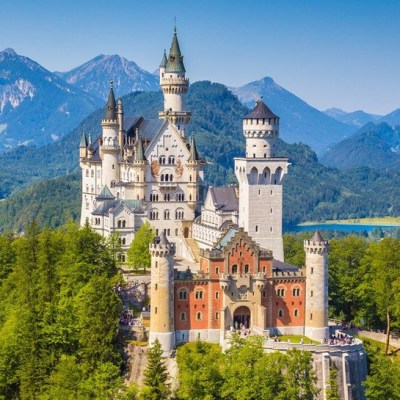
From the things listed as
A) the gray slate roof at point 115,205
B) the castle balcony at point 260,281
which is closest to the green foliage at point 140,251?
the gray slate roof at point 115,205

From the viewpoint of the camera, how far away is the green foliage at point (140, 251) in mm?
108375

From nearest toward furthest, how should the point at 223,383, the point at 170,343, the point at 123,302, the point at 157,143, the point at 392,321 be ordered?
the point at 223,383 < the point at 170,343 < the point at 123,302 < the point at 392,321 < the point at 157,143

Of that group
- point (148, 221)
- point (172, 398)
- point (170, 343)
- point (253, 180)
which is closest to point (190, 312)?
point (170, 343)

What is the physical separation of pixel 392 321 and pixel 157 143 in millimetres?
36898

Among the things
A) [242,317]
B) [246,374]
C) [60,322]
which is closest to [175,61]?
[242,317]

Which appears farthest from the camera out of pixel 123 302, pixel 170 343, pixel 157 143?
pixel 157 143

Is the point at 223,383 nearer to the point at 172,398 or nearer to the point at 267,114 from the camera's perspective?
the point at 172,398

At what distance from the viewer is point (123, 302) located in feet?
326

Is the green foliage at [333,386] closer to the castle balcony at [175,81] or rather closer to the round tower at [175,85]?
the round tower at [175,85]

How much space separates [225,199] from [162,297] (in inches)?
1094

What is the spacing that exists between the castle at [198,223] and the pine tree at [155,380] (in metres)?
4.62

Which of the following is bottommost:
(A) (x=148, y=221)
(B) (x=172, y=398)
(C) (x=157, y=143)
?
(B) (x=172, y=398)

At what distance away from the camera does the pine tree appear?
8262cm

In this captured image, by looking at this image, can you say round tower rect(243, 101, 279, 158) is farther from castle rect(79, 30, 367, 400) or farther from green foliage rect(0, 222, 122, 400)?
green foliage rect(0, 222, 122, 400)
